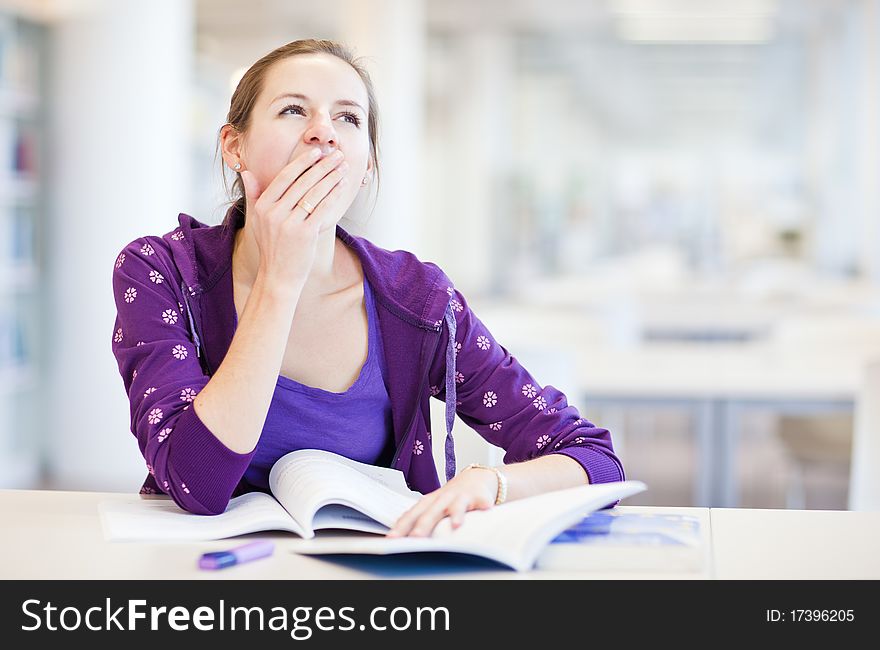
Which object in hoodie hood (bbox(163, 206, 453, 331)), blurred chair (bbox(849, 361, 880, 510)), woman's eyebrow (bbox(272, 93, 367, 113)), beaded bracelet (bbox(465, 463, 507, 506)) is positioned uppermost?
woman's eyebrow (bbox(272, 93, 367, 113))

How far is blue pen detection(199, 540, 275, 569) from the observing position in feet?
3.08

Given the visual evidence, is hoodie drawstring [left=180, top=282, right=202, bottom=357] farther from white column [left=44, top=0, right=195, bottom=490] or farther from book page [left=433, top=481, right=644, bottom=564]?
white column [left=44, top=0, right=195, bottom=490]

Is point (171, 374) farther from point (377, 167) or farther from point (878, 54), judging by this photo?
point (878, 54)

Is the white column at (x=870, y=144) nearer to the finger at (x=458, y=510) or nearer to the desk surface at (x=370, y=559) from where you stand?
the desk surface at (x=370, y=559)

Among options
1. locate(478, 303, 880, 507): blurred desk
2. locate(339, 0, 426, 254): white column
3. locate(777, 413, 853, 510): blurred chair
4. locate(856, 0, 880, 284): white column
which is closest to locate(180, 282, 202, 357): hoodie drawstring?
locate(478, 303, 880, 507): blurred desk

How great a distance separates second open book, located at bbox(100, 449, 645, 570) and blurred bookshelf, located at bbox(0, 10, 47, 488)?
3.67 m

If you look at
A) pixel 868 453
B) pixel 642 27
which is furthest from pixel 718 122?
pixel 868 453

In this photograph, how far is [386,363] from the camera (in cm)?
137

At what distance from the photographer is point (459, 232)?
13.7 m

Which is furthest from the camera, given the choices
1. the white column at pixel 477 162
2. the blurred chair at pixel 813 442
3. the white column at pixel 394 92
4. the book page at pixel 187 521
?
the white column at pixel 477 162

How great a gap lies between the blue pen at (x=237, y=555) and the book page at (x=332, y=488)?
0.21 feet

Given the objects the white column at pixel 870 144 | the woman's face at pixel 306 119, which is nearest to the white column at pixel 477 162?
the white column at pixel 870 144

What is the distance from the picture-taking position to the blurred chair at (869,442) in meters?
2.13

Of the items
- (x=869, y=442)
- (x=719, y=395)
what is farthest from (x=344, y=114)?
(x=719, y=395)
